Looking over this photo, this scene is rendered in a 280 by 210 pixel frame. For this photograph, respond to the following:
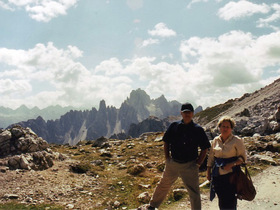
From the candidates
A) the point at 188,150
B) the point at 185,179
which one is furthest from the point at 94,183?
the point at 188,150

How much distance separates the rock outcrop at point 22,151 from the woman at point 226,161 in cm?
1420

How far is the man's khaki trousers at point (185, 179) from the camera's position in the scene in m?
6.77

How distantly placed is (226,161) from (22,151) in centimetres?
1794

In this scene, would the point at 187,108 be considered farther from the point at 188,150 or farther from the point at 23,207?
the point at 23,207

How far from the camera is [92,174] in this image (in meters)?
16.8

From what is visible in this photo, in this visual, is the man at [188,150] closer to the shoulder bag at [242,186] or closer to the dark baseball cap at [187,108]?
the dark baseball cap at [187,108]

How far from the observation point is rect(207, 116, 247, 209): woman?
227 inches

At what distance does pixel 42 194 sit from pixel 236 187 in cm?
1056

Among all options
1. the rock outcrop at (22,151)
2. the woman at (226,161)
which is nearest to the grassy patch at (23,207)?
the rock outcrop at (22,151)

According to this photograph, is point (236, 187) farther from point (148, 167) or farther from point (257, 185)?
point (148, 167)

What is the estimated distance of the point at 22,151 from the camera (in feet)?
59.0

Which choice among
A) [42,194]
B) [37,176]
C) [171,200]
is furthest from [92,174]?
[171,200]

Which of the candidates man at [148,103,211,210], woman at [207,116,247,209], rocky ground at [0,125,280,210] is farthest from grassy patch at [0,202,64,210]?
woman at [207,116,247,209]

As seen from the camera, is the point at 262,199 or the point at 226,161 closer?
the point at 226,161
